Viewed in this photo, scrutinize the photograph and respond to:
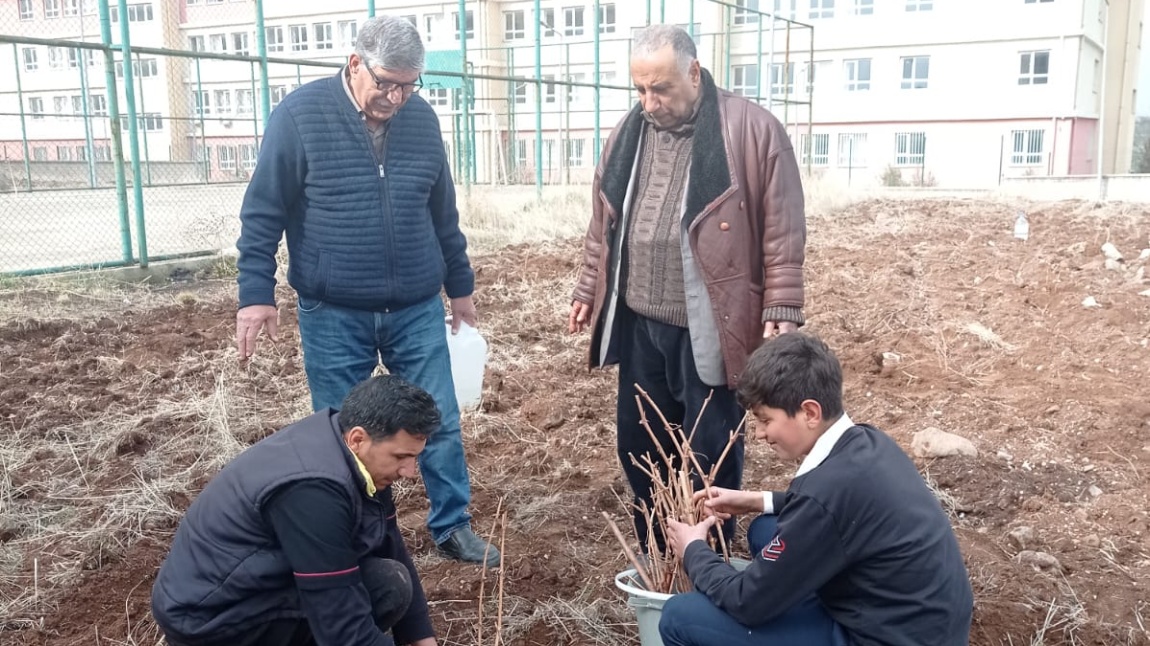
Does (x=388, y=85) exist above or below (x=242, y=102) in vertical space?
below

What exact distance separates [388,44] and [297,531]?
56.5 inches

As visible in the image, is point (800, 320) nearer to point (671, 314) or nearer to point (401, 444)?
point (671, 314)

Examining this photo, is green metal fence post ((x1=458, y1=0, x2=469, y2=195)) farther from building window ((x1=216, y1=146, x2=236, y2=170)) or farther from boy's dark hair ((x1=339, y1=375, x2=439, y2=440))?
building window ((x1=216, y1=146, x2=236, y2=170))

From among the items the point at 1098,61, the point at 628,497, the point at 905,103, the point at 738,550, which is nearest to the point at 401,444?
the point at 738,550

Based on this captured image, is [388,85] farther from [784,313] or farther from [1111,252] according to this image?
[1111,252]

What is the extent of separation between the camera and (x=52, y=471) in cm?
384

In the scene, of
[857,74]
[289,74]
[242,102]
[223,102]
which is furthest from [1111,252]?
[223,102]

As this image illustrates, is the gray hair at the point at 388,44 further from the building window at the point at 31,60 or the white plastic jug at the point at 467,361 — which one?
the building window at the point at 31,60

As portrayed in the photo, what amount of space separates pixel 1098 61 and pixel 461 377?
32354 mm

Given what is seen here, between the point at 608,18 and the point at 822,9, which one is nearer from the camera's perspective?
the point at 822,9

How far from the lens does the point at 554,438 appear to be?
4.47 metres

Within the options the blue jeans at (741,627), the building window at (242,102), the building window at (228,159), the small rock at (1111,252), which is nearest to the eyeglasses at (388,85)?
the blue jeans at (741,627)

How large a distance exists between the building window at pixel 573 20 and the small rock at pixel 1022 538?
1197 inches

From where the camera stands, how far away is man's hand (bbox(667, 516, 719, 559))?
2.26 meters
